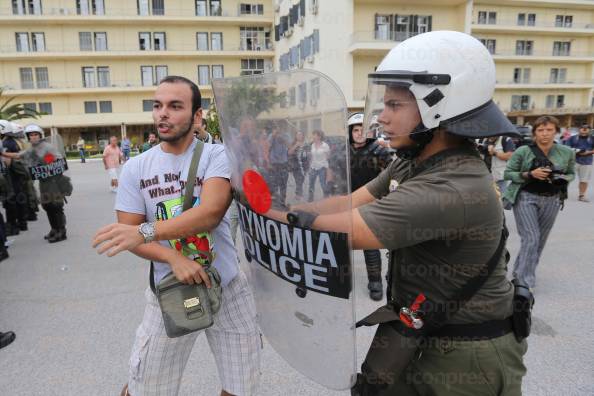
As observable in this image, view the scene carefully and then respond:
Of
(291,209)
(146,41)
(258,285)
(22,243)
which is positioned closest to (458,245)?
(291,209)

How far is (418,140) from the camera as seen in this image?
4.12 feet

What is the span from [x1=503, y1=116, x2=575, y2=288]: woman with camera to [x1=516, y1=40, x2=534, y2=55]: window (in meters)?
35.4

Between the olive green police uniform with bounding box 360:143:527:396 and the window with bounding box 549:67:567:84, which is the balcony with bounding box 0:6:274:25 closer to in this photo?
the window with bounding box 549:67:567:84

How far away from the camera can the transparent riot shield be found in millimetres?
1074

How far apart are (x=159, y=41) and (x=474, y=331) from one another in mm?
36835

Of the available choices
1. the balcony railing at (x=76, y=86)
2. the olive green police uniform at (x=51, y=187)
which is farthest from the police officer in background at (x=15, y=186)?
the balcony railing at (x=76, y=86)

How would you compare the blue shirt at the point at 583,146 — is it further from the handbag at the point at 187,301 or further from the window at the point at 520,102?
the window at the point at 520,102

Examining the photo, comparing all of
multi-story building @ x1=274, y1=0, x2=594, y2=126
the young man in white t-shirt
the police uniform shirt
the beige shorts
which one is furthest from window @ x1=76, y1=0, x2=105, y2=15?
the police uniform shirt

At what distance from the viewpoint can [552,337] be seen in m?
2.97

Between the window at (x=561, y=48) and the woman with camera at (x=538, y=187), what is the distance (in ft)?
126

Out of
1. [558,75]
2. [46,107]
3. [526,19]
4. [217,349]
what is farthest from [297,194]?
[558,75]

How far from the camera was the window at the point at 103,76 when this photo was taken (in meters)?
33.3

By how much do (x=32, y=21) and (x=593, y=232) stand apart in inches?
1505

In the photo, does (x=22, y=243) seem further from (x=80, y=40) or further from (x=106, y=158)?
(x=80, y=40)
